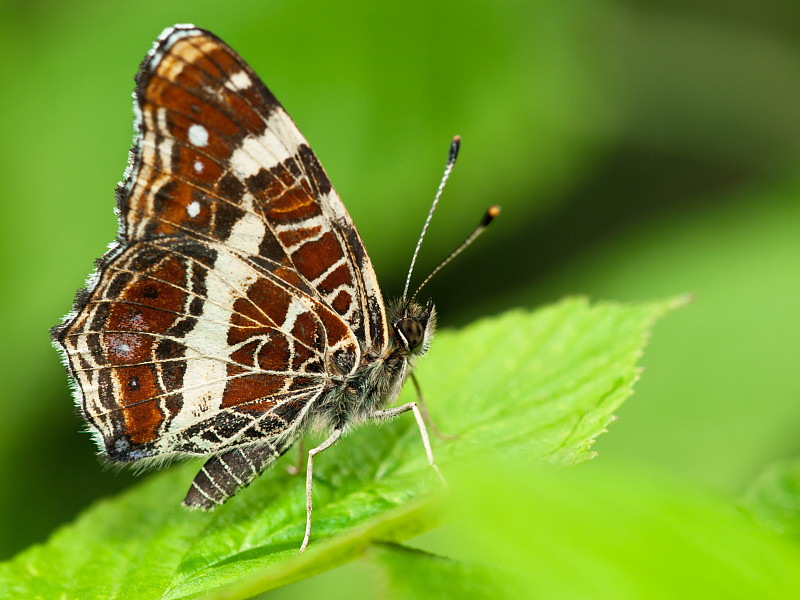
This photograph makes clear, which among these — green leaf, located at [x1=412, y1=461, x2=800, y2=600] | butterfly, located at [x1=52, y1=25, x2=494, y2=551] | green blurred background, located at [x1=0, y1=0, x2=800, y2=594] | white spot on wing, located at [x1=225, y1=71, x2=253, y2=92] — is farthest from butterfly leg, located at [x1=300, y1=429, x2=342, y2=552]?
green blurred background, located at [x1=0, y1=0, x2=800, y2=594]

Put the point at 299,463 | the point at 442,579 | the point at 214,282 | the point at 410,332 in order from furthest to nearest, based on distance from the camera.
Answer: the point at 299,463
the point at 410,332
the point at 214,282
the point at 442,579

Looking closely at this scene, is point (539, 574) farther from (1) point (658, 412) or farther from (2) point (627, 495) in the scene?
(1) point (658, 412)

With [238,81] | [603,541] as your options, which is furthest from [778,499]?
[238,81]

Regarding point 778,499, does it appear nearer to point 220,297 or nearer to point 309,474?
point 309,474

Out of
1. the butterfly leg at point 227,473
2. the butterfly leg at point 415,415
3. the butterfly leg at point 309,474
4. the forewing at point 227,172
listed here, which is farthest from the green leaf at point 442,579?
the forewing at point 227,172

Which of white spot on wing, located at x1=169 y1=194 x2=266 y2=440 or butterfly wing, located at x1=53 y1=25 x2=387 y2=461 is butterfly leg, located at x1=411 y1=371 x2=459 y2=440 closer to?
butterfly wing, located at x1=53 y1=25 x2=387 y2=461

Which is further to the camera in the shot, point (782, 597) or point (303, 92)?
point (303, 92)

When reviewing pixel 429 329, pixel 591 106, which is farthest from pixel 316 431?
pixel 591 106
